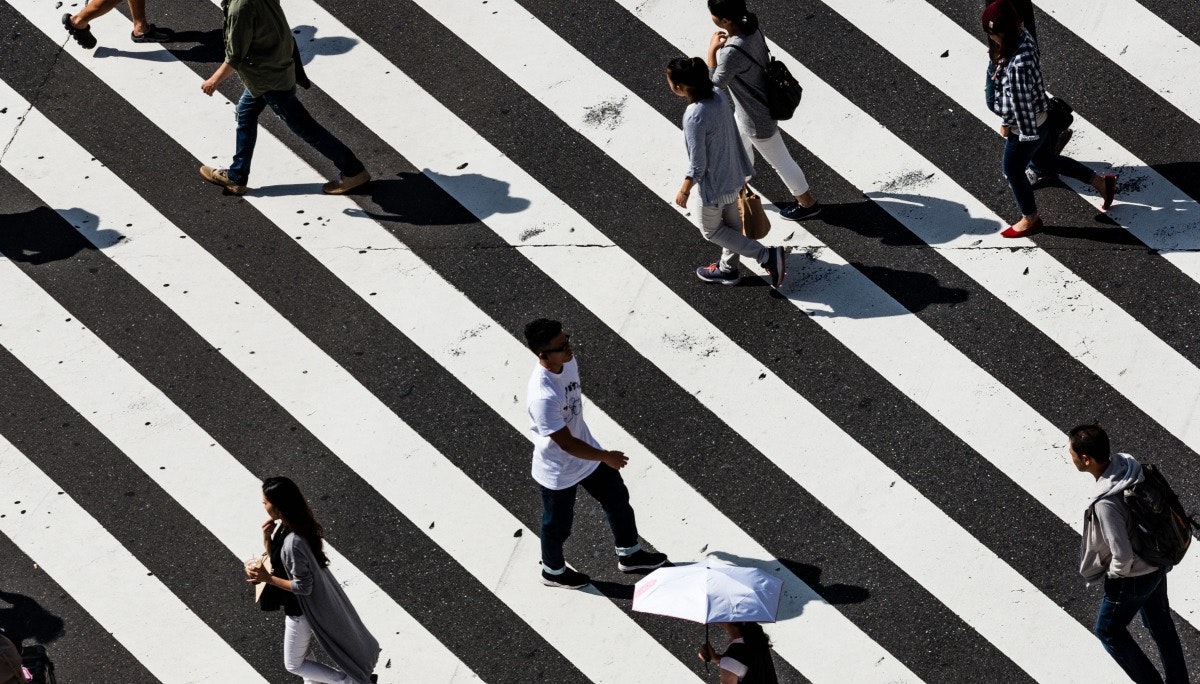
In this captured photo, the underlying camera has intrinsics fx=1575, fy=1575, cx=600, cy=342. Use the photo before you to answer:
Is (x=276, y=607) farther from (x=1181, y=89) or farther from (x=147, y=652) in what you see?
(x=1181, y=89)

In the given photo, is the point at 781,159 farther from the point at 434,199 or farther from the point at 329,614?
the point at 329,614

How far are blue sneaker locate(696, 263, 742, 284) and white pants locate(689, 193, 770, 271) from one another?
0.19m

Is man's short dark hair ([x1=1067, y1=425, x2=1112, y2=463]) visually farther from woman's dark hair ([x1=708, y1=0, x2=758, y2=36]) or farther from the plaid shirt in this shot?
woman's dark hair ([x1=708, y1=0, x2=758, y2=36])

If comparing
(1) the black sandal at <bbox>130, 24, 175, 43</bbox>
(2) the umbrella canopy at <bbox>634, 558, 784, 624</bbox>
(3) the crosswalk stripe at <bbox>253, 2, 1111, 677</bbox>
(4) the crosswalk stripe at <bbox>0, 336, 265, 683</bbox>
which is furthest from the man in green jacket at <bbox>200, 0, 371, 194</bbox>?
(2) the umbrella canopy at <bbox>634, 558, 784, 624</bbox>

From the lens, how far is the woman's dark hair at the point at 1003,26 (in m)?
8.88

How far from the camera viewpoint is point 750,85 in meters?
9.64

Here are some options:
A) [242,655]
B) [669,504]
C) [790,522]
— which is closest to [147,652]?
[242,655]

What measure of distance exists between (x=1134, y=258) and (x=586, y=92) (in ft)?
12.4

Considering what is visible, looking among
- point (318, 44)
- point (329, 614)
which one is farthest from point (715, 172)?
point (318, 44)

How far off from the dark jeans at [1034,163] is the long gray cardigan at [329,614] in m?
4.70

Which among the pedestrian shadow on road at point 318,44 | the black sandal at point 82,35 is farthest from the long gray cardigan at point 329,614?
the black sandal at point 82,35

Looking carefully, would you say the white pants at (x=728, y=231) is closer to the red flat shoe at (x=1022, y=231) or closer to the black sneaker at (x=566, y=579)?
the red flat shoe at (x=1022, y=231)

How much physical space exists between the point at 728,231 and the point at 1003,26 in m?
1.99

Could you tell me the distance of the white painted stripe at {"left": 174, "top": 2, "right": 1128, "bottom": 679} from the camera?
8.69 meters
